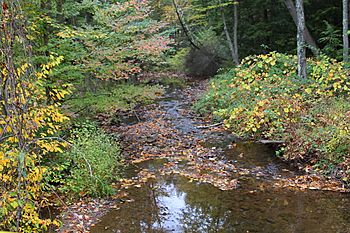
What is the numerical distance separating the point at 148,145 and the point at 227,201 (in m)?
4.86

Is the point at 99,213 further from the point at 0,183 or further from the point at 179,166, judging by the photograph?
the point at 0,183

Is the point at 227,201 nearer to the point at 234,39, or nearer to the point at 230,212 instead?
the point at 230,212

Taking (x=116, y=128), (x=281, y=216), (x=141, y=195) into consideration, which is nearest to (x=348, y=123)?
(x=281, y=216)

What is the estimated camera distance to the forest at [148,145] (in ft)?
11.7

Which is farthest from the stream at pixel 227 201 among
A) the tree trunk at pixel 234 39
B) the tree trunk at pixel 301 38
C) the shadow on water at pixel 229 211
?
the tree trunk at pixel 234 39

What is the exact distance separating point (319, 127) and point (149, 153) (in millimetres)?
4767

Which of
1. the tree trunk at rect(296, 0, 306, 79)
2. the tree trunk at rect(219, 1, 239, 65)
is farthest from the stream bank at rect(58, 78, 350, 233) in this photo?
the tree trunk at rect(219, 1, 239, 65)

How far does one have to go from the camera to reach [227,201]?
677 cm

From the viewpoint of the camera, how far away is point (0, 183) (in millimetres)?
3422

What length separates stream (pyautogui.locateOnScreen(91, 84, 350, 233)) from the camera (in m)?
5.86

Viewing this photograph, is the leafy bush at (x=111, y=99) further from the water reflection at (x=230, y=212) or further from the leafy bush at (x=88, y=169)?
the water reflection at (x=230, y=212)

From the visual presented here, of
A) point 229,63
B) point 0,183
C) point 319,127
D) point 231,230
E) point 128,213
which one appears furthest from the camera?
point 229,63

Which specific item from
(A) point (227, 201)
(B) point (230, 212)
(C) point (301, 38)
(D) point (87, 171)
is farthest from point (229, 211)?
(C) point (301, 38)

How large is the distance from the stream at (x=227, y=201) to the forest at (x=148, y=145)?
0.03m
